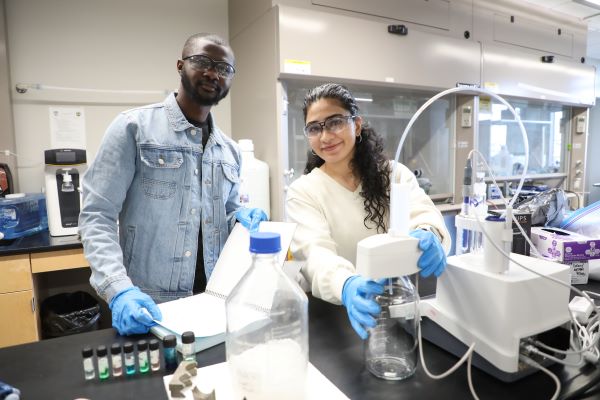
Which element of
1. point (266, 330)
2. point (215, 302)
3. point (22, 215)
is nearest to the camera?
point (266, 330)

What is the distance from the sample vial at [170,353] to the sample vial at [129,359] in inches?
2.3

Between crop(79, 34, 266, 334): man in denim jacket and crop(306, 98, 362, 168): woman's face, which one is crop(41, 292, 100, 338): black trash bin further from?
crop(306, 98, 362, 168): woman's face

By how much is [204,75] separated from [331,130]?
1.43 ft

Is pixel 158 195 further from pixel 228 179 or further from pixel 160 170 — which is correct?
pixel 228 179

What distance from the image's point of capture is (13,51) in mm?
2199

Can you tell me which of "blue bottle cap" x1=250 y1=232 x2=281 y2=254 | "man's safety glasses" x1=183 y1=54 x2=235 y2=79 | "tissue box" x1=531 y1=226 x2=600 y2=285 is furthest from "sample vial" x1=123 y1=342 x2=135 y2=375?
"tissue box" x1=531 y1=226 x2=600 y2=285

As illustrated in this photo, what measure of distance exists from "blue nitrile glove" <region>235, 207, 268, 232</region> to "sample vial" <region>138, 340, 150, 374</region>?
1.45 feet

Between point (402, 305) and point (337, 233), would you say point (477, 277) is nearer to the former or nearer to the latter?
point (402, 305)

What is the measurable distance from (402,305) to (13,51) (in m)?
2.56

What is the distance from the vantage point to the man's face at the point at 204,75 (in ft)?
3.94

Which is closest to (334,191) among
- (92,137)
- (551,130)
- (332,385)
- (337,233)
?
(337,233)

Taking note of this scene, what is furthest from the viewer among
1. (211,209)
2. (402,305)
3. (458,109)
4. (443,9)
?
(458,109)

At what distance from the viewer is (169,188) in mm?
1260

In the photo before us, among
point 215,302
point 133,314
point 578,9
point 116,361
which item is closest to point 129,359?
point 116,361
